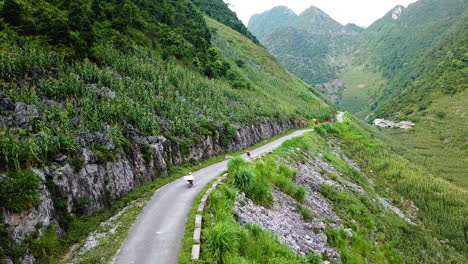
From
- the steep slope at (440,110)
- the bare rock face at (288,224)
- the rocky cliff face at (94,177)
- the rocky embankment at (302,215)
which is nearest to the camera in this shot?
the rocky cliff face at (94,177)

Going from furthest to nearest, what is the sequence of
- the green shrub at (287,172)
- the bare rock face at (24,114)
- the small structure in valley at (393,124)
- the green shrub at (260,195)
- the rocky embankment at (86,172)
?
the small structure in valley at (393,124)
the green shrub at (287,172)
the green shrub at (260,195)
the bare rock face at (24,114)
the rocky embankment at (86,172)

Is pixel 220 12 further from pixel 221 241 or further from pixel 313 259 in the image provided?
pixel 221 241

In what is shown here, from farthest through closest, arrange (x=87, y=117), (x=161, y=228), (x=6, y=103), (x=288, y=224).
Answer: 1. (x=87, y=117)
2. (x=288, y=224)
3. (x=6, y=103)
4. (x=161, y=228)

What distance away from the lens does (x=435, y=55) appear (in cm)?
15962

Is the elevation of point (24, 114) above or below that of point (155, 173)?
above

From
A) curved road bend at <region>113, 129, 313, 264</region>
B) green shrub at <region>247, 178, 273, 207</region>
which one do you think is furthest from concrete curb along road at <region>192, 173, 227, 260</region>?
green shrub at <region>247, 178, 273, 207</region>

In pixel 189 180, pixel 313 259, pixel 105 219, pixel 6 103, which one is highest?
pixel 6 103

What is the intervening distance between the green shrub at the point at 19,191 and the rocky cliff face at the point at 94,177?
27 cm

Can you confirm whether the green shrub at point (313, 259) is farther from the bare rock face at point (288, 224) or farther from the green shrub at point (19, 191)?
the green shrub at point (19, 191)

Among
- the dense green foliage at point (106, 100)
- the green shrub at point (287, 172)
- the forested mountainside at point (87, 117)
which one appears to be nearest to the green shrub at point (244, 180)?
the green shrub at point (287, 172)

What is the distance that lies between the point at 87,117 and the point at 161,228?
10.0m

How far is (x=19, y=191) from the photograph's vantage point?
10680 millimetres

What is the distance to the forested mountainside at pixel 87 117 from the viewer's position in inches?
449

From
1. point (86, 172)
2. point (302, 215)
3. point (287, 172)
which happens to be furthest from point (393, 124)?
point (86, 172)
